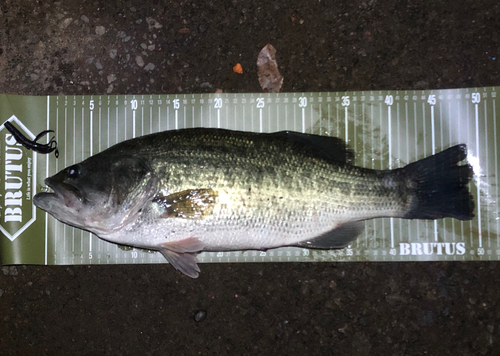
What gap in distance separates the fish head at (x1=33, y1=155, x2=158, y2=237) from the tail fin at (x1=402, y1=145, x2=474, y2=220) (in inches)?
71.6

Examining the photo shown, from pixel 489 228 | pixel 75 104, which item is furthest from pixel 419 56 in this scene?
pixel 75 104

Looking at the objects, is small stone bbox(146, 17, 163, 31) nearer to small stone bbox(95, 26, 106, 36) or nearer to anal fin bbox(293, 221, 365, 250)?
small stone bbox(95, 26, 106, 36)

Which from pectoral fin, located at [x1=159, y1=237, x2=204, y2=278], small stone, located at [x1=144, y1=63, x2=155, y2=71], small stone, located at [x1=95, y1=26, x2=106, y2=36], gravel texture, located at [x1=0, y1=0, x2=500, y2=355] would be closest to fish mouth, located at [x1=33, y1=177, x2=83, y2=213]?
pectoral fin, located at [x1=159, y1=237, x2=204, y2=278]

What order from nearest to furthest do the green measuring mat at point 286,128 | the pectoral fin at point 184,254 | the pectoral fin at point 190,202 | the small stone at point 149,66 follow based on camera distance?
the pectoral fin at point 190,202 → the pectoral fin at point 184,254 → the green measuring mat at point 286,128 → the small stone at point 149,66

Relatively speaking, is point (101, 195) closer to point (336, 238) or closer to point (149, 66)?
point (149, 66)

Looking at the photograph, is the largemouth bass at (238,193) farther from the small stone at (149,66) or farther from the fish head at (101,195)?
the small stone at (149,66)

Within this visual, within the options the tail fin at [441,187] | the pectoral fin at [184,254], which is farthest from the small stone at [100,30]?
the tail fin at [441,187]

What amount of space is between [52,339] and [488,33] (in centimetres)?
432

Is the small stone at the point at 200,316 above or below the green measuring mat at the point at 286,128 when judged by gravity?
below

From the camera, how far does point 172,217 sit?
2.18m

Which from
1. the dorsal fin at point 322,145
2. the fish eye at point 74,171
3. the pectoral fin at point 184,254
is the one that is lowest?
the pectoral fin at point 184,254

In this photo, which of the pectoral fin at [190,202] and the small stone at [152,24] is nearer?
the pectoral fin at [190,202]

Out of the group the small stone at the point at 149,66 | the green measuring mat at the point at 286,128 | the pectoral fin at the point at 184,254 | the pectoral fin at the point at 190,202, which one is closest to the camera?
the pectoral fin at the point at 190,202

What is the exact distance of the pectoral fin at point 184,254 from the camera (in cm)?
224
